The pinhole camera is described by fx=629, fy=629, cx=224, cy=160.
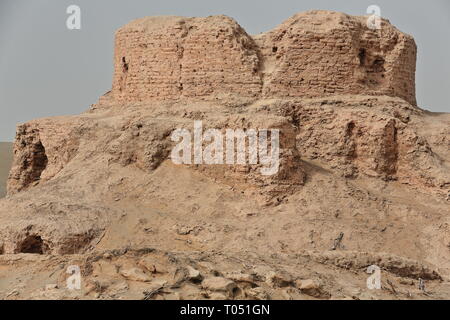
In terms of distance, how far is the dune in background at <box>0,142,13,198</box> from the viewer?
38.8 m

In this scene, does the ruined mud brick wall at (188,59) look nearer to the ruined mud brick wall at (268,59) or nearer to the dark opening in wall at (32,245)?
the ruined mud brick wall at (268,59)

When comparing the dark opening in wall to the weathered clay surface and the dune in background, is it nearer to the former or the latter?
the weathered clay surface

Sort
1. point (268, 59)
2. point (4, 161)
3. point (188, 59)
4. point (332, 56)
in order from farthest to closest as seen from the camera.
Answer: point (4, 161)
point (268, 59)
point (188, 59)
point (332, 56)

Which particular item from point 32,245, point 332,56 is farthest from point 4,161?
point 32,245

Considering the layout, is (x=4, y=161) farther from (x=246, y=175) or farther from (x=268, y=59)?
(x=246, y=175)

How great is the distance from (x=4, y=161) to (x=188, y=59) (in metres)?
37.3

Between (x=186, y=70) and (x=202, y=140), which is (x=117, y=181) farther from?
(x=186, y=70)

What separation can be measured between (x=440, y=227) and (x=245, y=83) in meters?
5.02

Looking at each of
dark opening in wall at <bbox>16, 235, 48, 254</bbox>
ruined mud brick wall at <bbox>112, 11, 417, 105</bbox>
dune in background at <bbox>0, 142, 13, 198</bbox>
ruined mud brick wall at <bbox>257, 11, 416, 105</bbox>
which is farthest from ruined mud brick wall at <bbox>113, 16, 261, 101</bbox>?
dune in background at <bbox>0, 142, 13, 198</bbox>

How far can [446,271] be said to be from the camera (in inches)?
411

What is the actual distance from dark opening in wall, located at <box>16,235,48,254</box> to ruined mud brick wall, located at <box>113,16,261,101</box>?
183 inches

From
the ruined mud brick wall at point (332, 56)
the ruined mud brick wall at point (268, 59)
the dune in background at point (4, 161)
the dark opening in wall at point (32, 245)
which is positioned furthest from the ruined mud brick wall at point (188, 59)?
the dune in background at point (4, 161)

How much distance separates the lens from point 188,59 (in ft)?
45.6

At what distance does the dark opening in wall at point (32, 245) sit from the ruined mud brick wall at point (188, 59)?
465 centimetres
